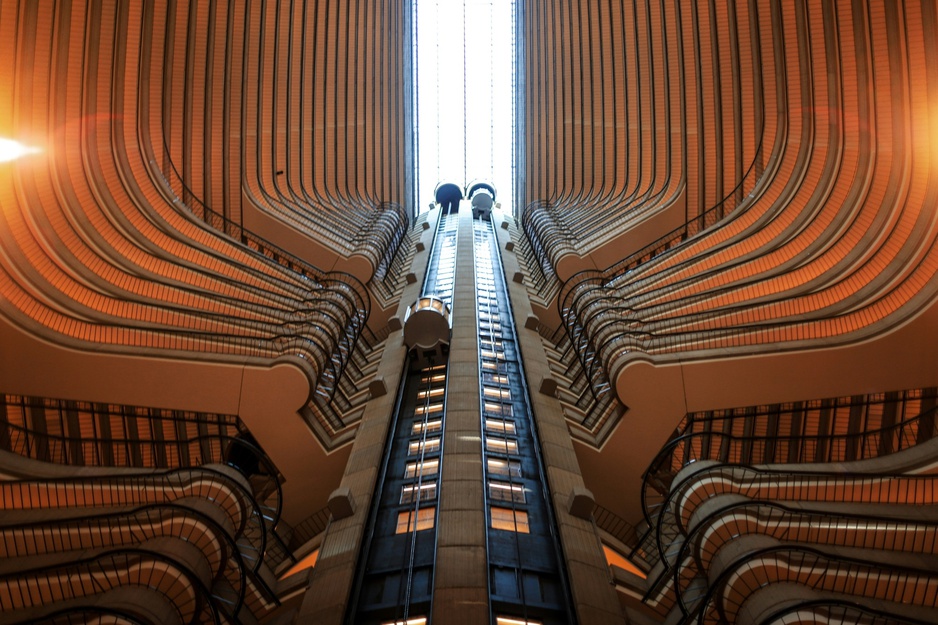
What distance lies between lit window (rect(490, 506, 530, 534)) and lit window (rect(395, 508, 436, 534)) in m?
1.08

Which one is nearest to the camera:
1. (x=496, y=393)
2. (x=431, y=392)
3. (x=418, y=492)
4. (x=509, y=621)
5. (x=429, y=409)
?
(x=509, y=621)

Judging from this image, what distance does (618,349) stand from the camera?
60.1ft

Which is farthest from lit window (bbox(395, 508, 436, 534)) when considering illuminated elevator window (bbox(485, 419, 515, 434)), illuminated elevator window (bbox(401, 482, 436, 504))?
illuminated elevator window (bbox(485, 419, 515, 434))

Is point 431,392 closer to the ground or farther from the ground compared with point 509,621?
farther from the ground

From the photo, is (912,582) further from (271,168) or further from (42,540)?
(271,168)

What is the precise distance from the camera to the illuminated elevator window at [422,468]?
16.1 metres

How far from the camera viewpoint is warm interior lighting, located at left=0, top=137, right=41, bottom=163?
609 inches

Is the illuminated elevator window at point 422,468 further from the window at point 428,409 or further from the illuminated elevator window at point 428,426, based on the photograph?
the window at point 428,409

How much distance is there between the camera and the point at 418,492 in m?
15.2

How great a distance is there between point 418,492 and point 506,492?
5.37 ft

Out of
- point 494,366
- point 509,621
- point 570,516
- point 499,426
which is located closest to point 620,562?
point 570,516

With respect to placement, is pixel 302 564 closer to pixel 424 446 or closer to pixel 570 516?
pixel 424 446

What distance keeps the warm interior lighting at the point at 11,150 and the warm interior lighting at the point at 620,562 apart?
13.4m

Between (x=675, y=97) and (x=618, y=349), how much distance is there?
15.4 metres
